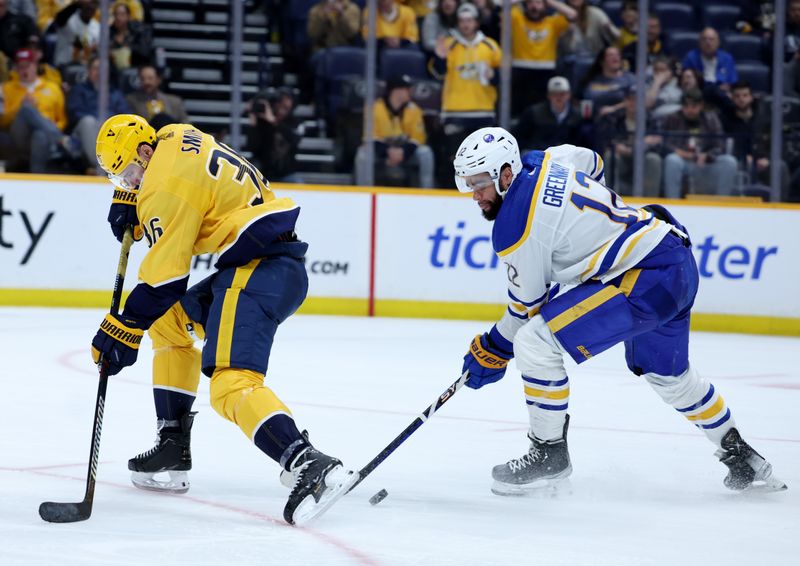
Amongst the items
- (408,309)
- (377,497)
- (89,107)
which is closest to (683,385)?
(377,497)

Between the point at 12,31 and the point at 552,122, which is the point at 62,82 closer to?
the point at 12,31

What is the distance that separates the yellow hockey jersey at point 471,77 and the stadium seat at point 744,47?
1615mm

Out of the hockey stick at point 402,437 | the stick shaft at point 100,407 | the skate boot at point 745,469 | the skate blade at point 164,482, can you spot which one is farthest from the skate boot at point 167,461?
the skate boot at point 745,469

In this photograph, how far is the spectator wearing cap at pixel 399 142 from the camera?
28.1 ft

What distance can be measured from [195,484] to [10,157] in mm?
5124

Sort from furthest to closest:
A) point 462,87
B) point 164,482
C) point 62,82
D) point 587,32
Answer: point 587,32
point 462,87
point 62,82
point 164,482

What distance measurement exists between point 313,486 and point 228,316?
50 centimetres

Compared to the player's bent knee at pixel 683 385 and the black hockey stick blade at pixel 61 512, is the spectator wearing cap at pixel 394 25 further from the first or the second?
the black hockey stick blade at pixel 61 512

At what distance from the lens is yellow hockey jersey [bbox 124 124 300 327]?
3.30m

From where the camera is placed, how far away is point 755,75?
8.65 metres


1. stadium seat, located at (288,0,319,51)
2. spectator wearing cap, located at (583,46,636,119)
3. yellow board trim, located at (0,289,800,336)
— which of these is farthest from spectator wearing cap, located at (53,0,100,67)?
spectator wearing cap, located at (583,46,636,119)

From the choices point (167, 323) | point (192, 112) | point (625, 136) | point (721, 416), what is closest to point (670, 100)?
point (625, 136)

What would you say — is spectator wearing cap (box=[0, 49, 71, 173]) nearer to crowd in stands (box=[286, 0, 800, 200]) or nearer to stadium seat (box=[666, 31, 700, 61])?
crowd in stands (box=[286, 0, 800, 200])

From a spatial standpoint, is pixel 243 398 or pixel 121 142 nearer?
pixel 243 398
